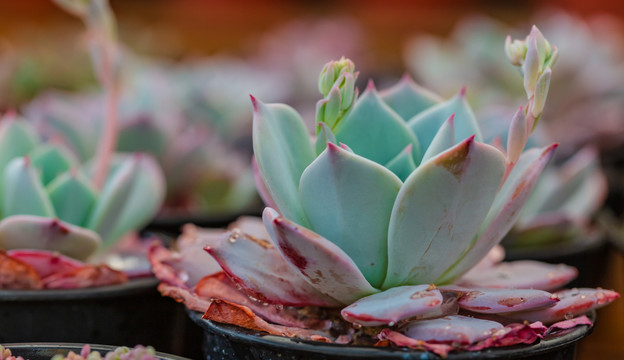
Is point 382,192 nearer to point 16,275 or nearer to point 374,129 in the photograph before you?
point 374,129

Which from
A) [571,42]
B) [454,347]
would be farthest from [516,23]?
[454,347]

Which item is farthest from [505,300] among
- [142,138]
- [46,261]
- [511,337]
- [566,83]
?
[566,83]

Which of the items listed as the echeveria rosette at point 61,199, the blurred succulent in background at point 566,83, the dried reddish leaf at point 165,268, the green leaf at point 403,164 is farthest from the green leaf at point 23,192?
the blurred succulent in background at point 566,83

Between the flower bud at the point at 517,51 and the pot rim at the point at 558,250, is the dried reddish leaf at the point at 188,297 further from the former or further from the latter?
the pot rim at the point at 558,250

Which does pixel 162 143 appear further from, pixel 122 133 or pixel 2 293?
pixel 2 293

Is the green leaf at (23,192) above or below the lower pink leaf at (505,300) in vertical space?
above
